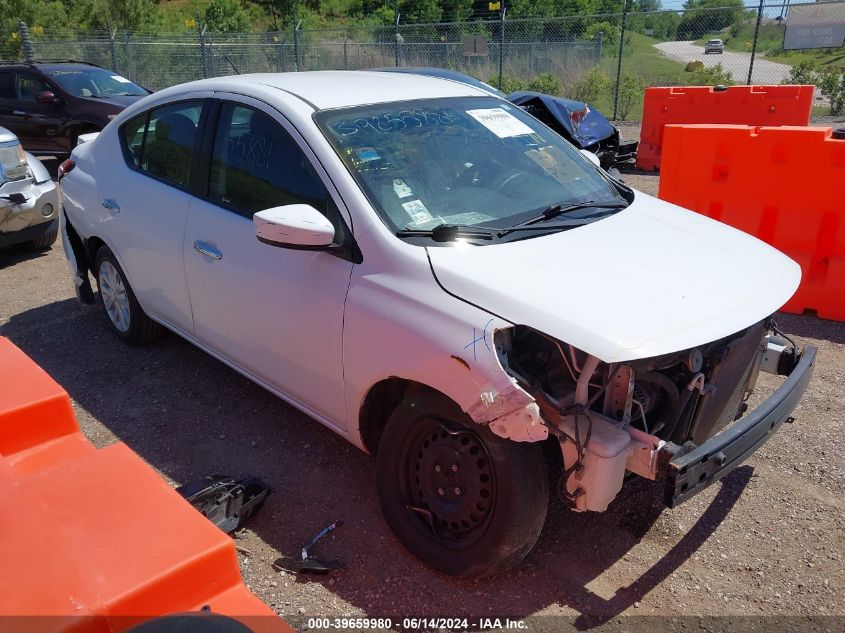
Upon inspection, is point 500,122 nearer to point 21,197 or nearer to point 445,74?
point 445,74

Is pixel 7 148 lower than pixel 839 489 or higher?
higher

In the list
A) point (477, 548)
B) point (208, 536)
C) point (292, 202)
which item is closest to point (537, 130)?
point (292, 202)

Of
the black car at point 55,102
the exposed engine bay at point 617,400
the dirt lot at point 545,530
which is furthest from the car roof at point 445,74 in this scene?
the black car at point 55,102

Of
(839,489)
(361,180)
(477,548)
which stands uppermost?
(361,180)

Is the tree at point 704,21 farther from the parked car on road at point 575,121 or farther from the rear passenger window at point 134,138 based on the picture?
the rear passenger window at point 134,138

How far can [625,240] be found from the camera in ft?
10.5

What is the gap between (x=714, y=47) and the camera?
1318 inches

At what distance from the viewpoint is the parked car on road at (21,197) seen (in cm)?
690

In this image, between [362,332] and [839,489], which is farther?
[839,489]

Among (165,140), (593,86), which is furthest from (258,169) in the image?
(593,86)

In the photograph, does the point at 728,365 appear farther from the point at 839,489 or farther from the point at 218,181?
the point at 218,181

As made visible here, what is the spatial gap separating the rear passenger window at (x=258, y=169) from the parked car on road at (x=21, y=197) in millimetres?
4067

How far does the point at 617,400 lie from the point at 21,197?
21.0ft

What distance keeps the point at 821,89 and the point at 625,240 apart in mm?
17347
